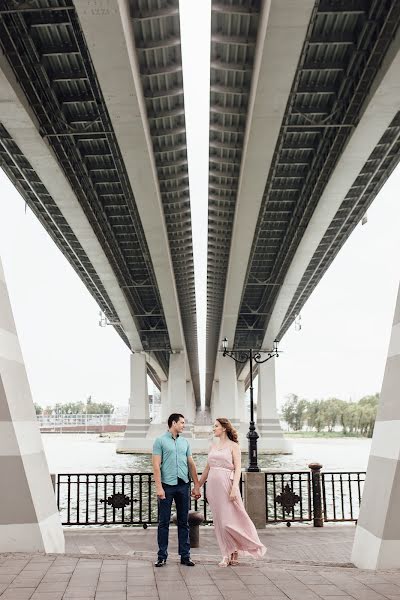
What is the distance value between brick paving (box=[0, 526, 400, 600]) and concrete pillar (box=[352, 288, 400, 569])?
247mm

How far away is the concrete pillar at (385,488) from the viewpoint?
21.3ft

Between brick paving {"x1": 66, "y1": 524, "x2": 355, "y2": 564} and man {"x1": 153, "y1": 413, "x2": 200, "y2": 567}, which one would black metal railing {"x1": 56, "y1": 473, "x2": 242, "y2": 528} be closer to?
brick paving {"x1": 66, "y1": 524, "x2": 355, "y2": 564}

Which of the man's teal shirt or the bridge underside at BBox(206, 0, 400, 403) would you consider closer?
the man's teal shirt

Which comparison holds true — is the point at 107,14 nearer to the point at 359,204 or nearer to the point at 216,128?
the point at 216,128

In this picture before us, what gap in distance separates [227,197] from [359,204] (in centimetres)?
508

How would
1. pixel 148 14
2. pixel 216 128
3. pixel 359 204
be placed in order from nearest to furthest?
pixel 148 14
pixel 216 128
pixel 359 204

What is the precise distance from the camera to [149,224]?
2089 cm

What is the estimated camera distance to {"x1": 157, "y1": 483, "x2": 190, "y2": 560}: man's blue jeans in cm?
659

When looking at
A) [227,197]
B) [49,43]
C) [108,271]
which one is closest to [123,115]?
[49,43]

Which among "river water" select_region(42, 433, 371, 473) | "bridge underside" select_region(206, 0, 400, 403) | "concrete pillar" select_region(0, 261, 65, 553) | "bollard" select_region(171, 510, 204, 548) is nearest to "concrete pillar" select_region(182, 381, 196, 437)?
"river water" select_region(42, 433, 371, 473)

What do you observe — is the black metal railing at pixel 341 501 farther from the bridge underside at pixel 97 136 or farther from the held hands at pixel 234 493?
the bridge underside at pixel 97 136

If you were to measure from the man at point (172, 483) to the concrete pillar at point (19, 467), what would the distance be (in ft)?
5.30

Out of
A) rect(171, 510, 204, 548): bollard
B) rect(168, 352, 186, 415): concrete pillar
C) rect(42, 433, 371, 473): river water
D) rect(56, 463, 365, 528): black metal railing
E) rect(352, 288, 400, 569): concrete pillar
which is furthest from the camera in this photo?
rect(168, 352, 186, 415): concrete pillar

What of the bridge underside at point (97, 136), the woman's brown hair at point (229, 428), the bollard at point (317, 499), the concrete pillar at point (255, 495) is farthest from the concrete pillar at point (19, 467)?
the bollard at point (317, 499)
